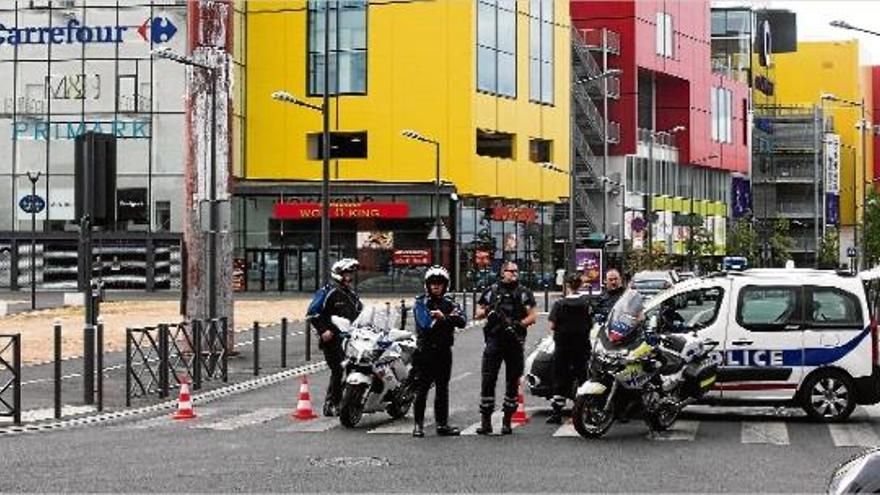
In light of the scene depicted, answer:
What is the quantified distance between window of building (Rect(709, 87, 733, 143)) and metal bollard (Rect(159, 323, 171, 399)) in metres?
81.5

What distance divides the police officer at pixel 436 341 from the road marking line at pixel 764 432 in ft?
9.96

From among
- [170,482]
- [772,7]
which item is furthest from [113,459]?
[772,7]

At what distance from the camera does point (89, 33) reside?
6875 cm

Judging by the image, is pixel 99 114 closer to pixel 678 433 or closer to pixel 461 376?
pixel 461 376

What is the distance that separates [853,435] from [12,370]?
363 inches

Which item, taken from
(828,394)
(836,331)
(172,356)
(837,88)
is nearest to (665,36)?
(837,88)

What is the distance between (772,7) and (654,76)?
37404 millimetres

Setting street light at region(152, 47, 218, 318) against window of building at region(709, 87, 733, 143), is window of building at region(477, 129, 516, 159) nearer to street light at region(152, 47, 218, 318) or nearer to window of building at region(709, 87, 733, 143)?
window of building at region(709, 87, 733, 143)

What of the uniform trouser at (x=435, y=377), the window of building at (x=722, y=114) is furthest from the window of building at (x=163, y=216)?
the uniform trouser at (x=435, y=377)

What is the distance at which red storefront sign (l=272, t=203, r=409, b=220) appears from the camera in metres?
66.3

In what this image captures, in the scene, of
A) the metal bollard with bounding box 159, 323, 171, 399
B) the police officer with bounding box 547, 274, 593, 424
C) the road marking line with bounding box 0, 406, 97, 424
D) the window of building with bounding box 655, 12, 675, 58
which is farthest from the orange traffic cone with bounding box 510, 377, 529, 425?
the window of building with bounding box 655, 12, 675, 58

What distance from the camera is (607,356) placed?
14.4m

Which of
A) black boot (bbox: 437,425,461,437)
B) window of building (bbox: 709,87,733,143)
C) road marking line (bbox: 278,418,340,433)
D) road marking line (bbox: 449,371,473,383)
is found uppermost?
window of building (bbox: 709,87,733,143)

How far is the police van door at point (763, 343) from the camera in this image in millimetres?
15945
